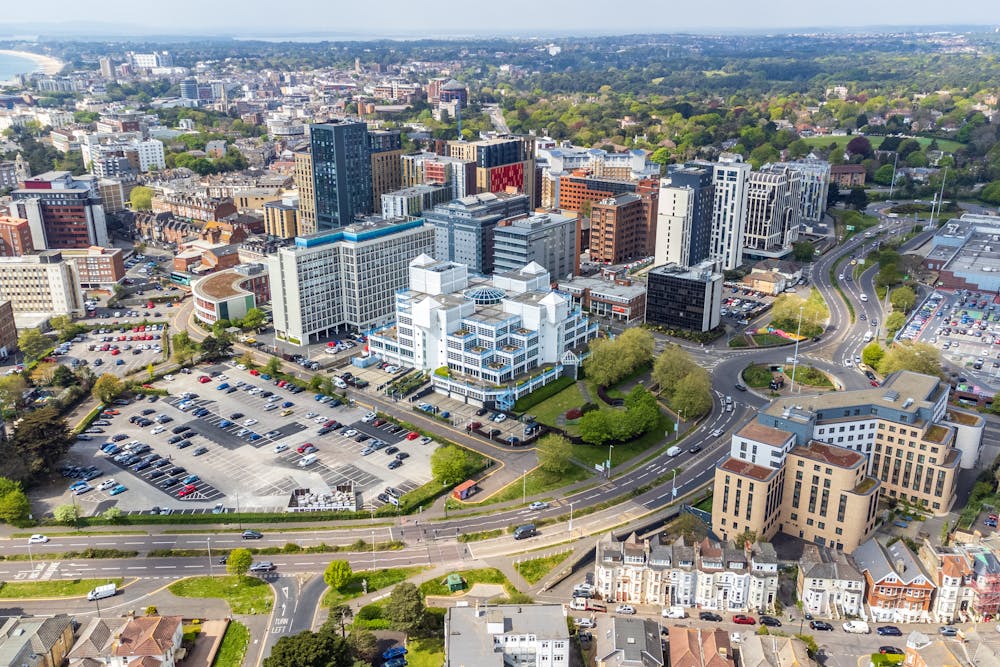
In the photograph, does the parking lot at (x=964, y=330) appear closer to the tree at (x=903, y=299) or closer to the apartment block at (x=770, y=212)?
the tree at (x=903, y=299)

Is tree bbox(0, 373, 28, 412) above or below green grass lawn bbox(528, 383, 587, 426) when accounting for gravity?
above

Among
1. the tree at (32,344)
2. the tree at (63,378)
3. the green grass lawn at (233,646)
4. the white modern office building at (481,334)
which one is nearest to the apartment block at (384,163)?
the white modern office building at (481,334)

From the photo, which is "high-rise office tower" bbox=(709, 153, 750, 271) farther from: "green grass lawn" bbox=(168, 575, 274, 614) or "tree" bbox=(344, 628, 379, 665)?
"tree" bbox=(344, 628, 379, 665)

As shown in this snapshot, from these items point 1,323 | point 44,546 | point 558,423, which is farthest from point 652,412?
point 1,323

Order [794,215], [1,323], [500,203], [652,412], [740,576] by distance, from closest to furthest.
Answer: [740,576], [652,412], [1,323], [500,203], [794,215]

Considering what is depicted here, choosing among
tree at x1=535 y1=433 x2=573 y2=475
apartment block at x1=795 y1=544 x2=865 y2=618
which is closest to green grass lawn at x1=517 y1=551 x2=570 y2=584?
tree at x1=535 y1=433 x2=573 y2=475

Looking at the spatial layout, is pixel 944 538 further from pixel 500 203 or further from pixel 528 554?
pixel 500 203
